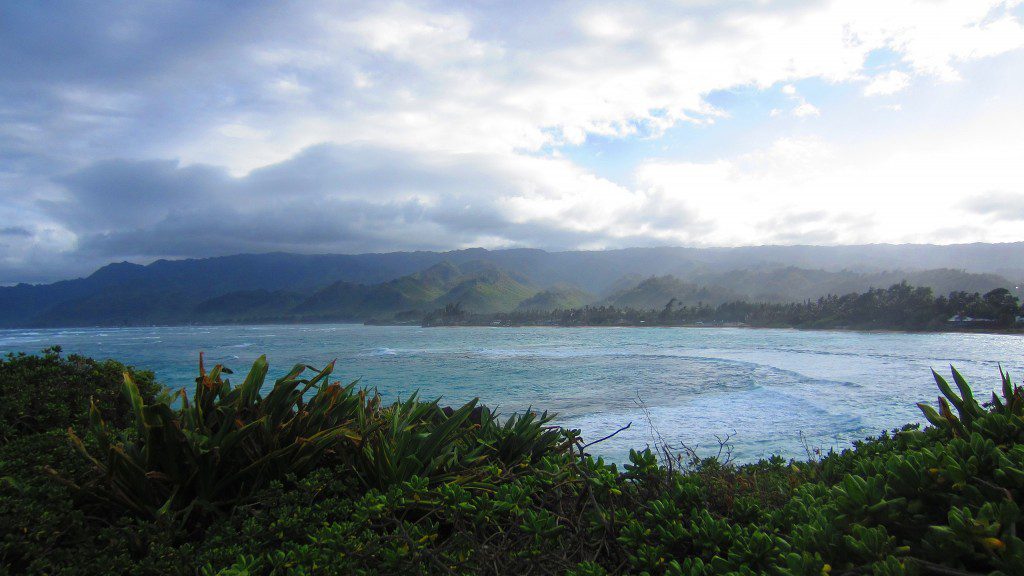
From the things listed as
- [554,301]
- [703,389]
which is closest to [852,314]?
[703,389]

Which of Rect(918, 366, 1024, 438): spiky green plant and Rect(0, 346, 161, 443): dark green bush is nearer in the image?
Rect(918, 366, 1024, 438): spiky green plant

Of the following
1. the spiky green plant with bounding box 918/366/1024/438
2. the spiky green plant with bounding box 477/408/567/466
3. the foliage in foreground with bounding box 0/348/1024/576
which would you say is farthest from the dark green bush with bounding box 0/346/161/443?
the spiky green plant with bounding box 918/366/1024/438

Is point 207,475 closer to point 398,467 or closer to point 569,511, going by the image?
point 398,467

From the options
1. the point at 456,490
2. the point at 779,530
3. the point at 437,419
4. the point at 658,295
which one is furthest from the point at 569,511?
the point at 658,295

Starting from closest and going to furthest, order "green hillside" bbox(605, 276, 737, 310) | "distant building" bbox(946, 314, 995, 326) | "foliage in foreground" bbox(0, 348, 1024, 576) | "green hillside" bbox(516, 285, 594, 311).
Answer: "foliage in foreground" bbox(0, 348, 1024, 576) → "distant building" bbox(946, 314, 995, 326) → "green hillside" bbox(605, 276, 737, 310) → "green hillside" bbox(516, 285, 594, 311)

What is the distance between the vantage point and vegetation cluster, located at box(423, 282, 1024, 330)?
6644 cm

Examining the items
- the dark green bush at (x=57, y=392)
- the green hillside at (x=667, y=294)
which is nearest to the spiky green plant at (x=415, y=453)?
the dark green bush at (x=57, y=392)

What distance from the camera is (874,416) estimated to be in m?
13.7

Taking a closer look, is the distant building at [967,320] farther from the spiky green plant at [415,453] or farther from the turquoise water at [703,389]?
the spiky green plant at [415,453]

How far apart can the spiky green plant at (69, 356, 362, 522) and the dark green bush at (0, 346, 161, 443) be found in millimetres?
1502

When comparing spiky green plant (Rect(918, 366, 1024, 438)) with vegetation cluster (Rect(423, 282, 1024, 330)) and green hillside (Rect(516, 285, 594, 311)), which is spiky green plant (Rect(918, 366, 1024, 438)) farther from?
green hillside (Rect(516, 285, 594, 311))

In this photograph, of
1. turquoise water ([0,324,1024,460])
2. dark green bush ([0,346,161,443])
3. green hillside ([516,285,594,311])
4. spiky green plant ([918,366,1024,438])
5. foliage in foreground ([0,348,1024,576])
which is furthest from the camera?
green hillside ([516,285,594,311])

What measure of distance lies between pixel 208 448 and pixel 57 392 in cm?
320

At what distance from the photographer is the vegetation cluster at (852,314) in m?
66.4
